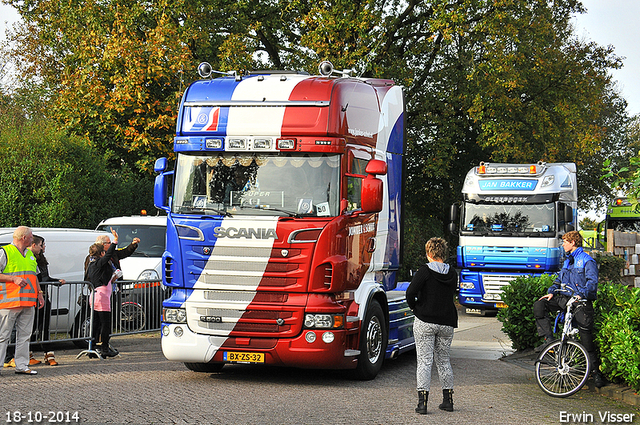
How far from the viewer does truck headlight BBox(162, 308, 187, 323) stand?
29.3ft

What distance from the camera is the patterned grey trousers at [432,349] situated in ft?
25.1

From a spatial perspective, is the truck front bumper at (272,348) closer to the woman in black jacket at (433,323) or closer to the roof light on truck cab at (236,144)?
the woman in black jacket at (433,323)

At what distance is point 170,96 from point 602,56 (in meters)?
16.0

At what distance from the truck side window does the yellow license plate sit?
6.95ft

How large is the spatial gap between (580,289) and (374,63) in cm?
1585

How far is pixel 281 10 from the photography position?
25.8m

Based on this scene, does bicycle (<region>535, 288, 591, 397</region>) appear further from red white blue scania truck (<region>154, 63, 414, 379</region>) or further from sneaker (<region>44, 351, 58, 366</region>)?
sneaker (<region>44, 351, 58, 366</region>)

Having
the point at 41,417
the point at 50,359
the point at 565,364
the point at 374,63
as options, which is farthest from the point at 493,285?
the point at 41,417

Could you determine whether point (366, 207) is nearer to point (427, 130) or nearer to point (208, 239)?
point (208, 239)

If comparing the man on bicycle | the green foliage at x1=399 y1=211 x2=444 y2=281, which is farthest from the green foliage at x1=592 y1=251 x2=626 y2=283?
the man on bicycle

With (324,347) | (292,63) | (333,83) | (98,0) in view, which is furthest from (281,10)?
(324,347)

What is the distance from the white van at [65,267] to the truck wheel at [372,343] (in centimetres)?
485

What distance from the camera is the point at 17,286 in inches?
365

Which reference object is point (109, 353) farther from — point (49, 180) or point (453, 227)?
point (453, 227)
